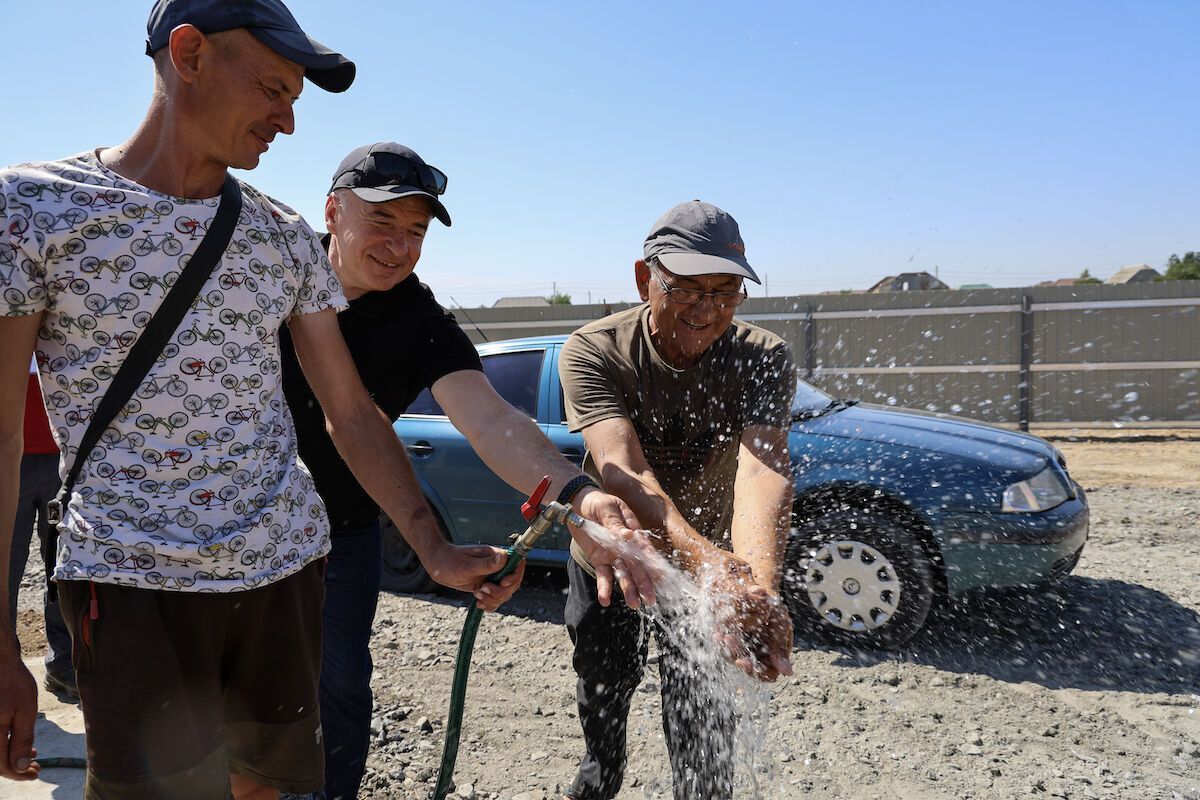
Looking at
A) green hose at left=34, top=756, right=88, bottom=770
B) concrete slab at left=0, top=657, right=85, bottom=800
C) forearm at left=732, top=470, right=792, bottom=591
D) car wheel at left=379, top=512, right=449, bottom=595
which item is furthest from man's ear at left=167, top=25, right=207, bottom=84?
car wheel at left=379, top=512, right=449, bottom=595

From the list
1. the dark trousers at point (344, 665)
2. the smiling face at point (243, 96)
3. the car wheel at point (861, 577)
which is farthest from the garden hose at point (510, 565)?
the car wheel at point (861, 577)

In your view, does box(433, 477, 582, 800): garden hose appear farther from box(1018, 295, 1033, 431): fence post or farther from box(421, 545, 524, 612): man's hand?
box(1018, 295, 1033, 431): fence post

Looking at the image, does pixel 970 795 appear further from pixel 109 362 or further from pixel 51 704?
pixel 51 704

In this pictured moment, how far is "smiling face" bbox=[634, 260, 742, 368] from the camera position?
2525mm

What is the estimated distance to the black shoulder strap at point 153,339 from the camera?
1.57 meters

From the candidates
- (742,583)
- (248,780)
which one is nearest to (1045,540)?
(742,583)

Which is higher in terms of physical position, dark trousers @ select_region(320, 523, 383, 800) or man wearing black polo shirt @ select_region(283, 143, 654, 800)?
man wearing black polo shirt @ select_region(283, 143, 654, 800)

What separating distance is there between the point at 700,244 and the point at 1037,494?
9.95 ft

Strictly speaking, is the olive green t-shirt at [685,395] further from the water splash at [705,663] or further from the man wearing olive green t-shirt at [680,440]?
the water splash at [705,663]

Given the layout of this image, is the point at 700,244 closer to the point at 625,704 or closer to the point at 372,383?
the point at 372,383

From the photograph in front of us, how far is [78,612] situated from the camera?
62.9 inches

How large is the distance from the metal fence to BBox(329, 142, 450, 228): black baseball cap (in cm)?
996

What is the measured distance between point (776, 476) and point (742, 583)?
425mm

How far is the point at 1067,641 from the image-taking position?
4.54 m
